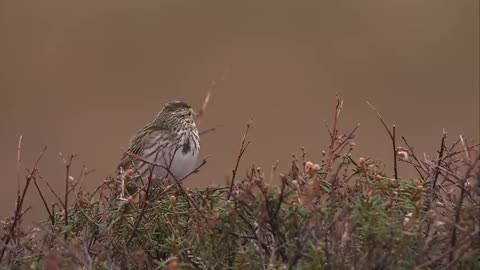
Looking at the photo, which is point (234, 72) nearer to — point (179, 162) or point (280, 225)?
point (179, 162)

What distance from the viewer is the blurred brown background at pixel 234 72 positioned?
15.0 m

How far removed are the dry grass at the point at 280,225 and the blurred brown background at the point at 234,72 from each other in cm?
834

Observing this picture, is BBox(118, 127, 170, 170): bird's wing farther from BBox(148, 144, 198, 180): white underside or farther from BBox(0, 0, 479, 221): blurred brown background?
BBox(0, 0, 479, 221): blurred brown background

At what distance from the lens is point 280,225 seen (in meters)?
3.19

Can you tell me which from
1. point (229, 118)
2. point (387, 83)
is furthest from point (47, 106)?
point (387, 83)

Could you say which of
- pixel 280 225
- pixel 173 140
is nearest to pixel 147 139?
pixel 173 140

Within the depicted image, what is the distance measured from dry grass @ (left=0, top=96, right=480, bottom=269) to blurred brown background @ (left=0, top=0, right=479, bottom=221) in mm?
8336

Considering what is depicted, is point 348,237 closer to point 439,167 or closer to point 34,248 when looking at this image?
point 439,167

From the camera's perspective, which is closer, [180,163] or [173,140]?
[180,163]

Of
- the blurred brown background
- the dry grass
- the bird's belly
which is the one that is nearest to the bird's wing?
the bird's belly

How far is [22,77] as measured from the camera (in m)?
18.4

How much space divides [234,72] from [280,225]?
15376 millimetres

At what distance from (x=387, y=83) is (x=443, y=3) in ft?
14.1

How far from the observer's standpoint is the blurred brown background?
15.0m
